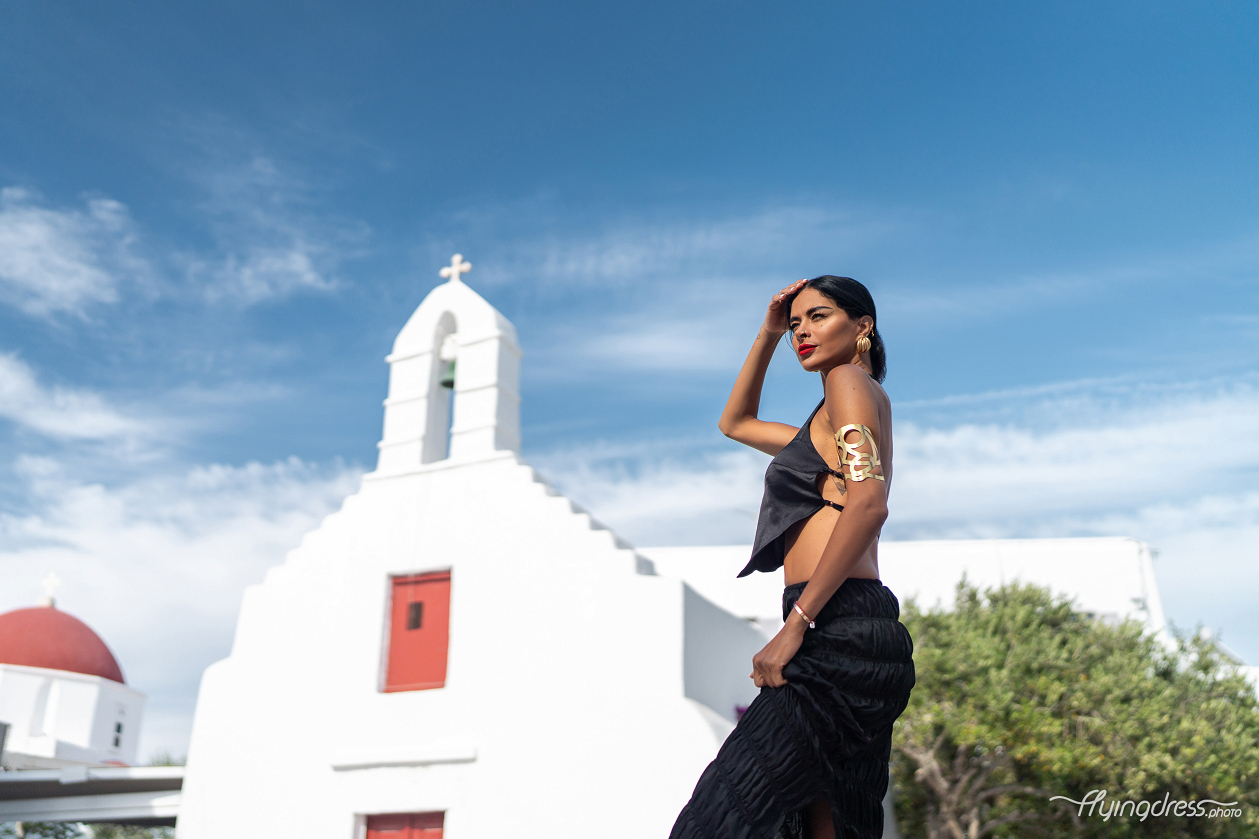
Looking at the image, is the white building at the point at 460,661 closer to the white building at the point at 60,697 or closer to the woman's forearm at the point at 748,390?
the woman's forearm at the point at 748,390

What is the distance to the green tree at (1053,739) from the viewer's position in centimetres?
1478

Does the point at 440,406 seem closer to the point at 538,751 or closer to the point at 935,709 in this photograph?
the point at 538,751

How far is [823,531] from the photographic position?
112 inches

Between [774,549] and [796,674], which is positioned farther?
[774,549]

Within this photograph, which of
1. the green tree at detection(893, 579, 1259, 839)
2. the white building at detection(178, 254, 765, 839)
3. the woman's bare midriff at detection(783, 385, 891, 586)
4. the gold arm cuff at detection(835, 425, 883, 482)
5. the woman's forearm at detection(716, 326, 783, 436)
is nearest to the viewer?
the gold arm cuff at detection(835, 425, 883, 482)

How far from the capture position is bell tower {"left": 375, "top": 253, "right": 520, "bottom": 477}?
12.2 m

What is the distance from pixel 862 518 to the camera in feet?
8.57

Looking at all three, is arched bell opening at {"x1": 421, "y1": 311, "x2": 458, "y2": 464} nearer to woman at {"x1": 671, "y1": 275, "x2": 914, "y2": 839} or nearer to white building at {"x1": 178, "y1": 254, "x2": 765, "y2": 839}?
white building at {"x1": 178, "y1": 254, "x2": 765, "y2": 839}

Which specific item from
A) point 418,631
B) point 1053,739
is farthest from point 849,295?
point 1053,739

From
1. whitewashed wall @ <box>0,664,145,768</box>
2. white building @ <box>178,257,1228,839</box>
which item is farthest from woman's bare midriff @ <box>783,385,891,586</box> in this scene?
whitewashed wall @ <box>0,664,145,768</box>

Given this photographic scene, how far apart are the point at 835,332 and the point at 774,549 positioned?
2.24ft

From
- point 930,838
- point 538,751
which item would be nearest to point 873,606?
point 538,751

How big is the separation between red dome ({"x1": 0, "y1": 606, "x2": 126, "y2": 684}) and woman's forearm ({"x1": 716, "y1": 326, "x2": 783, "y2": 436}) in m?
25.9

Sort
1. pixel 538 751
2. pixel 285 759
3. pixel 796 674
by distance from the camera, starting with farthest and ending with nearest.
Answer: pixel 285 759 → pixel 538 751 → pixel 796 674
